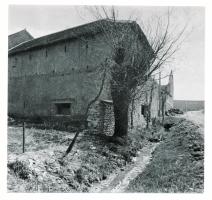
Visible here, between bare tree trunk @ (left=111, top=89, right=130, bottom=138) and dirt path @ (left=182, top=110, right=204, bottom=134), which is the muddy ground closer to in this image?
bare tree trunk @ (left=111, top=89, right=130, bottom=138)

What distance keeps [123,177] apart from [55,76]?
31.5ft

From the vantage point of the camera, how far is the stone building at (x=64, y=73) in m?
14.0

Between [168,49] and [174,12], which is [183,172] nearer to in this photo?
[174,12]

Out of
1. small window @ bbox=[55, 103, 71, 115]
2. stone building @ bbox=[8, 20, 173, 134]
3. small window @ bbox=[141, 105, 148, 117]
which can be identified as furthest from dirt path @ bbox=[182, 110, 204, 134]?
small window @ bbox=[55, 103, 71, 115]

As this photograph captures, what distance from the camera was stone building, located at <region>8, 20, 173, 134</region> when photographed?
1404cm

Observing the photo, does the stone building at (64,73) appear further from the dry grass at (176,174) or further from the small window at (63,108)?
the dry grass at (176,174)

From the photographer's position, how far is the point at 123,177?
8836 mm

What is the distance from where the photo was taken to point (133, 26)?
39.1ft

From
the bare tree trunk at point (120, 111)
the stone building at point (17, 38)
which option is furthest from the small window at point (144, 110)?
the stone building at point (17, 38)

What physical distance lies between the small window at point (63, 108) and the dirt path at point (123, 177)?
584 centimetres

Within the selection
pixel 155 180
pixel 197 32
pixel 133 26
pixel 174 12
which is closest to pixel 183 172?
pixel 155 180

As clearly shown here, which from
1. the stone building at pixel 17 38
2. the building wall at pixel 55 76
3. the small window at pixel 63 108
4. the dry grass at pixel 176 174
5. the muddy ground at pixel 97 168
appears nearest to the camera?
the muddy ground at pixel 97 168

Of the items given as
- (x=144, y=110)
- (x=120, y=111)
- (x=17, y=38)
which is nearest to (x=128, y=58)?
(x=120, y=111)
